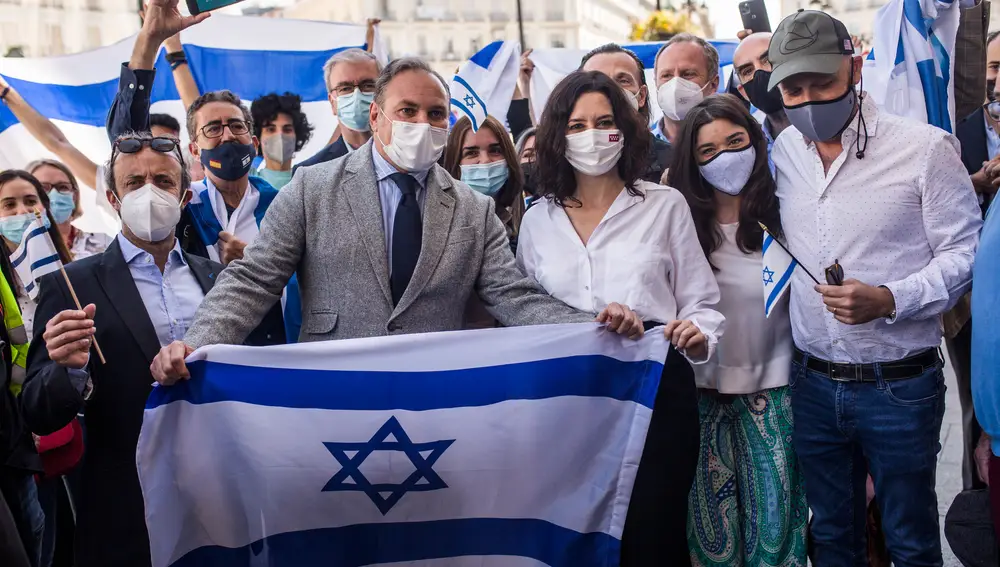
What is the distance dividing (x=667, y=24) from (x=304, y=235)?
12299mm

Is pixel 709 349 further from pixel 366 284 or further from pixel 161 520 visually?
pixel 161 520

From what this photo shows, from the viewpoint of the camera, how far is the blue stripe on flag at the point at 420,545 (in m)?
3.05

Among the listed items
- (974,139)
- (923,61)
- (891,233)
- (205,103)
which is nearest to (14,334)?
(205,103)

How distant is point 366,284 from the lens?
3.20 m

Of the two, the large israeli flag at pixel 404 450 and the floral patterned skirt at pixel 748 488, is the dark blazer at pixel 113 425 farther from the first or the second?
the floral patterned skirt at pixel 748 488

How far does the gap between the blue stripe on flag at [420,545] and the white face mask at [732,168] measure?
133 cm

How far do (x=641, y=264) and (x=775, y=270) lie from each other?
486mm

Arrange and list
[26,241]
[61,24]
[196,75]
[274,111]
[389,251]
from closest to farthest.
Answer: [389,251] < [26,241] < [274,111] < [196,75] < [61,24]

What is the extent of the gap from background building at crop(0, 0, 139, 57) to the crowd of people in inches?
1129

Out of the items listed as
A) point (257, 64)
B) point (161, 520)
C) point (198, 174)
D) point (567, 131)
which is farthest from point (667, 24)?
point (161, 520)

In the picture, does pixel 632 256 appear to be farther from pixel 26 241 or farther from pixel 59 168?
pixel 59 168

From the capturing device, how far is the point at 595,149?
3.40m

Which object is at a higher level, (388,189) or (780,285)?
(388,189)

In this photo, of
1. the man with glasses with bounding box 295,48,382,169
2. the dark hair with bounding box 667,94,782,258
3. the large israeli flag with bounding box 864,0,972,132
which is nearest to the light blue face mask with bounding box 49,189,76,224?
the man with glasses with bounding box 295,48,382,169
